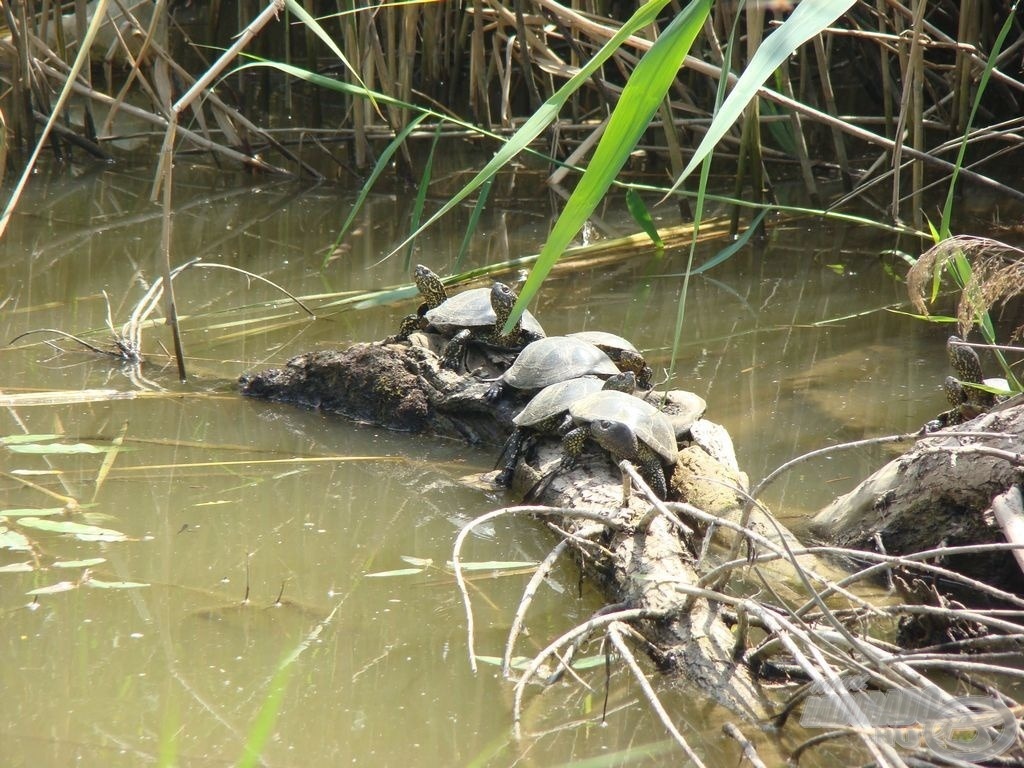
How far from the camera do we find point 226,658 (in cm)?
194

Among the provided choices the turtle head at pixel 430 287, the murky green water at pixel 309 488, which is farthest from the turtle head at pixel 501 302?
the murky green water at pixel 309 488

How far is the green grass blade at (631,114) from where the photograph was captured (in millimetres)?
1474

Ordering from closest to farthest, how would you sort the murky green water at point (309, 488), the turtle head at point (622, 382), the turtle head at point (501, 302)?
the murky green water at point (309, 488) < the turtle head at point (622, 382) < the turtle head at point (501, 302)

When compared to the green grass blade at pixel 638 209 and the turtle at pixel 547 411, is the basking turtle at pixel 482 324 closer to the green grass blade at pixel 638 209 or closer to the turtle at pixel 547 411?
the turtle at pixel 547 411

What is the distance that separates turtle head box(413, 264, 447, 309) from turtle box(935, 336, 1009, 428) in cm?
174

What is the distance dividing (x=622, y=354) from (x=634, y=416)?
0.65 m

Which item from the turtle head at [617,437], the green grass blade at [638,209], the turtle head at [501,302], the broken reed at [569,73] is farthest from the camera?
the broken reed at [569,73]

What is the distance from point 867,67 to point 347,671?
20.5 feet

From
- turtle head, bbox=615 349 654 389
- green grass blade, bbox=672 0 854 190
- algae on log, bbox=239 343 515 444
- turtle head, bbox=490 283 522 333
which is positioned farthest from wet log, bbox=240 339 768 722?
green grass blade, bbox=672 0 854 190

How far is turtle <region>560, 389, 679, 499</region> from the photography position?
8.52 ft

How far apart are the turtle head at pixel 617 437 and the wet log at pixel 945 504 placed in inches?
21.3

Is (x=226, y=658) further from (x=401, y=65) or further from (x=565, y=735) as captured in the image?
(x=401, y=65)

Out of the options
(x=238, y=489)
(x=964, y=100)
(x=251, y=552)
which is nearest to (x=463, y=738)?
(x=251, y=552)

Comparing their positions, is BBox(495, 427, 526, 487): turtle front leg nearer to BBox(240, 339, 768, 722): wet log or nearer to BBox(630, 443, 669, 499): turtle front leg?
BBox(240, 339, 768, 722): wet log
